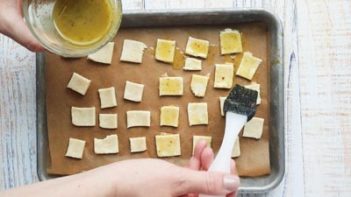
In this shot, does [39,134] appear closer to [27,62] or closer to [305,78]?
[27,62]

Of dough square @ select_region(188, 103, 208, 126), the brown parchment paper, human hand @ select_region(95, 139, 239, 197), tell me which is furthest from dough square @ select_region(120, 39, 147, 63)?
human hand @ select_region(95, 139, 239, 197)

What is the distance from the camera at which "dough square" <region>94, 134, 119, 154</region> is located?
3.43 feet

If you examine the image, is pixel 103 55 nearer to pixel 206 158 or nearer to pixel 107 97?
pixel 107 97

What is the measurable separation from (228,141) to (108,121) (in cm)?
22

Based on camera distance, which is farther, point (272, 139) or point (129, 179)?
point (272, 139)

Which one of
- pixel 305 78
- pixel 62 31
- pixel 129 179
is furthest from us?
pixel 305 78

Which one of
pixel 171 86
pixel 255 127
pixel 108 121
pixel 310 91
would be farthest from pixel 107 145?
pixel 310 91

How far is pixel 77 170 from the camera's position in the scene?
1.05m

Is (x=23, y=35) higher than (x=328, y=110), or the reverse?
(x=23, y=35)

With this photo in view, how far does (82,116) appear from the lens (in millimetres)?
1047

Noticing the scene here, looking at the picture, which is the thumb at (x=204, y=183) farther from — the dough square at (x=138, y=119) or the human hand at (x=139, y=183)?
the dough square at (x=138, y=119)

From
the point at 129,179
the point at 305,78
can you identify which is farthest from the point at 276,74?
the point at 129,179

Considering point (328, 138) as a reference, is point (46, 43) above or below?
above

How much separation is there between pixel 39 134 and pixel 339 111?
519mm
